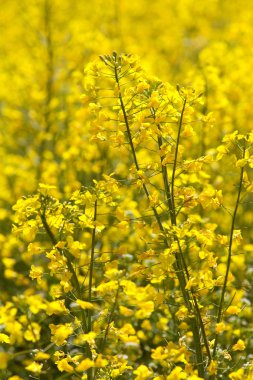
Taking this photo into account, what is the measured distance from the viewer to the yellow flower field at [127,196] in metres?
3.19

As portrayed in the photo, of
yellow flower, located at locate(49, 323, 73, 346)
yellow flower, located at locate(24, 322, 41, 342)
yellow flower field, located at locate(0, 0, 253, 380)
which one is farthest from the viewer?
yellow flower field, located at locate(0, 0, 253, 380)

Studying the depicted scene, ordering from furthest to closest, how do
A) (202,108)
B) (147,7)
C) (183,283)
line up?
(147,7)
(202,108)
(183,283)

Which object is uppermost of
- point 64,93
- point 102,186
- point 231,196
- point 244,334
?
point 64,93

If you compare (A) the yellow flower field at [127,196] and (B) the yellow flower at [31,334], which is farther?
(A) the yellow flower field at [127,196]

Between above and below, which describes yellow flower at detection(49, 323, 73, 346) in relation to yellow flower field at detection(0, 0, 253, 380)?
below

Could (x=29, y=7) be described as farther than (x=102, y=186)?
Yes

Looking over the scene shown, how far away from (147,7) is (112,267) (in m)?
9.92

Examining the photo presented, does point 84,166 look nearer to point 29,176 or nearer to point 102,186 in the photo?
point 29,176

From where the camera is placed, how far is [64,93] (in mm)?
8328

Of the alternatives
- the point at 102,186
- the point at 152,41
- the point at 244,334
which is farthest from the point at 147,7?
the point at 102,186

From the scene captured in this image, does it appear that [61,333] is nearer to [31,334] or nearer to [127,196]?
[31,334]

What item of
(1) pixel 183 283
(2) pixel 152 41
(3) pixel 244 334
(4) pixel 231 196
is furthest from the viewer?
(2) pixel 152 41

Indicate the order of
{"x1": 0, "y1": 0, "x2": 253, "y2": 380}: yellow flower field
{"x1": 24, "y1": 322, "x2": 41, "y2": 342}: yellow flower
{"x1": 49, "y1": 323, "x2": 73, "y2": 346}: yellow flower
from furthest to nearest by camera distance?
{"x1": 0, "y1": 0, "x2": 253, "y2": 380}: yellow flower field
{"x1": 24, "y1": 322, "x2": 41, "y2": 342}: yellow flower
{"x1": 49, "y1": 323, "x2": 73, "y2": 346}: yellow flower

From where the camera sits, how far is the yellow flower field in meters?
3.19
